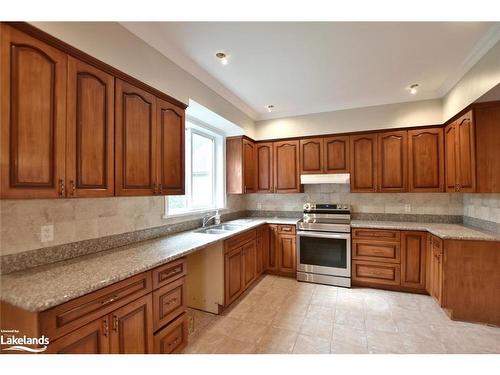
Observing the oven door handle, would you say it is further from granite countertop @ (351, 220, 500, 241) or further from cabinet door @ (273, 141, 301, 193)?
cabinet door @ (273, 141, 301, 193)

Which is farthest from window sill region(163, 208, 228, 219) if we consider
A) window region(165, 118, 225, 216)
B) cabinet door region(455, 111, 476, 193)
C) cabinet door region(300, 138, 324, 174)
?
cabinet door region(455, 111, 476, 193)

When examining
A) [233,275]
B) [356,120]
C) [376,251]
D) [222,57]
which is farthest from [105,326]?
[356,120]

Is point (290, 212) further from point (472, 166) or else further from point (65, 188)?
point (65, 188)

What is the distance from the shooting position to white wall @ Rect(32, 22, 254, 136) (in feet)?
4.74

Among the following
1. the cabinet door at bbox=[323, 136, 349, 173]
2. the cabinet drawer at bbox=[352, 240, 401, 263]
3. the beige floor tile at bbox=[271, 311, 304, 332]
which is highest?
the cabinet door at bbox=[323, 136, 349, 173]

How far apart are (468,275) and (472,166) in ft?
3.82

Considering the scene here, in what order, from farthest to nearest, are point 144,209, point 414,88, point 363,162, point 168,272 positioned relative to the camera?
point 363,162
point 414,88
point 144,209
point 168,272

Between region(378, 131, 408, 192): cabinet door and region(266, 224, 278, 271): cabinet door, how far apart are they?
174cm

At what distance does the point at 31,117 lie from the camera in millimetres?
1185

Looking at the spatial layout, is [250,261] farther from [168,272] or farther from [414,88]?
[414,88]

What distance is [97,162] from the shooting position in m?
1.51

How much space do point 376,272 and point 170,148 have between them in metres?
3.16

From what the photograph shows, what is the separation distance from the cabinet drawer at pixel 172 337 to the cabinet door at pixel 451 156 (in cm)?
345
